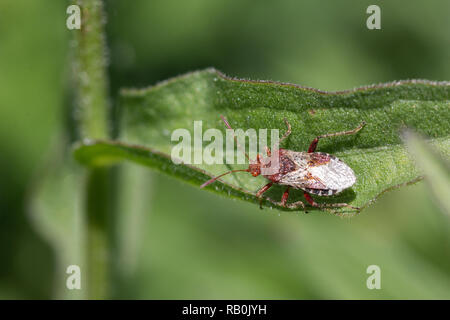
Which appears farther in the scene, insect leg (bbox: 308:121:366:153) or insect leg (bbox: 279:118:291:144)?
insect leg (bbox: 279:118:291:144)

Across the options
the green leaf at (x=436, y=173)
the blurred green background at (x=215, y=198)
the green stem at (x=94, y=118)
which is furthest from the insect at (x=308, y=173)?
the blurred green background at (x=215, y=198)


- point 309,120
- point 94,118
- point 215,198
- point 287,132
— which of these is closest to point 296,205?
point 287,132

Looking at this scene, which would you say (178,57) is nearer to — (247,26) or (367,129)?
(247,26)

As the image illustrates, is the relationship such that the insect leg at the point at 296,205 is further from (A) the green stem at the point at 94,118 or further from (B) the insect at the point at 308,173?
(A) the green stem at the point at 94,118

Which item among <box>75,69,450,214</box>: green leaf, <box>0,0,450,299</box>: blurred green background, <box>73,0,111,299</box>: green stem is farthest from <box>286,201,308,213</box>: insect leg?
<box>0,0,450,299</box>: blurred green background

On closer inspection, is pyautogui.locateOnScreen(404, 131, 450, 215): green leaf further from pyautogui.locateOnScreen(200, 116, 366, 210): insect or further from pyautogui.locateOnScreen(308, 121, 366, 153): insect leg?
pyautogui.locateOnScreen(200, 116, 366, 210): insect
